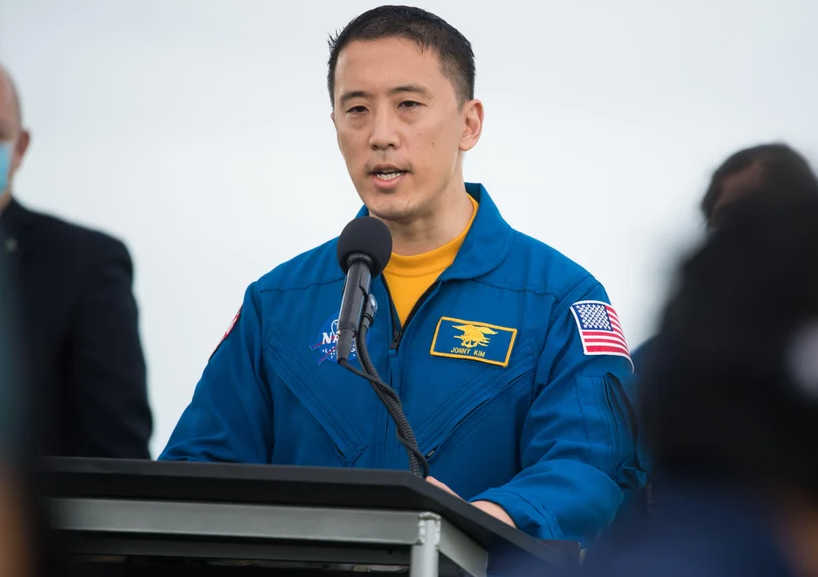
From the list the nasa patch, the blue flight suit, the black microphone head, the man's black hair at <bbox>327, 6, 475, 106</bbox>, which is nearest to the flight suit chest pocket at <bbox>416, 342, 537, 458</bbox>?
the blue flight suit

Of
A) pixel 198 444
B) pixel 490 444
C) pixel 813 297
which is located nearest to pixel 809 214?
pixel 813 297

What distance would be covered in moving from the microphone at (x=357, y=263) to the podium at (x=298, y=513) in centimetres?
36

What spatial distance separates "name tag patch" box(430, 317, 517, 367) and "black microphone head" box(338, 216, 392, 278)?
47 centimetres

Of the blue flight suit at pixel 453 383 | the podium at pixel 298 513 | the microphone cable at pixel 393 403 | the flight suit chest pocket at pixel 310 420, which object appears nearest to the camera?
the podium at pixel 298 513

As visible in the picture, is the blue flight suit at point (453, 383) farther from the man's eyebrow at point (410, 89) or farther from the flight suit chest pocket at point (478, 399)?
the man's eyebrow at point (410, 89)

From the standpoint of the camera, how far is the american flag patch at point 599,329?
256cm

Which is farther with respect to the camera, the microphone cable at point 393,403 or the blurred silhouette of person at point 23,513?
the microphone cable at point 393,403

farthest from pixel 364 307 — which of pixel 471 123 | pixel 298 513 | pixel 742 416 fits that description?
pixel 742 416

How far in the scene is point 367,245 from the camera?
2.17 meters

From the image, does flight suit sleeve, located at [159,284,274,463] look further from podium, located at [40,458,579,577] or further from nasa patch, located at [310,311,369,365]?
podium, located at [40,458,579,577]

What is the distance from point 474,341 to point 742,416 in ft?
6.01

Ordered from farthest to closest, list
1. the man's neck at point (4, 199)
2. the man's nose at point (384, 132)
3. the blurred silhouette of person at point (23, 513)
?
the man's nose at point (384, 132)
the man's neck at point (4, 199)
the blurred silhouette of person at point (23, 513)

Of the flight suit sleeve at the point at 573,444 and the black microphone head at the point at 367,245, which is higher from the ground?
the black microphone head at the point at 367,245

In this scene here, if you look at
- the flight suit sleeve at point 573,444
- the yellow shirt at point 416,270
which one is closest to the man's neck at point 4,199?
the yellow shirt at point 416,270
